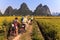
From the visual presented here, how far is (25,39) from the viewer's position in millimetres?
11797

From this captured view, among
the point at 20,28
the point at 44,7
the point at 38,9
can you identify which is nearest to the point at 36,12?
the point at 38,9

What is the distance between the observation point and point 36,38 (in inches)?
448

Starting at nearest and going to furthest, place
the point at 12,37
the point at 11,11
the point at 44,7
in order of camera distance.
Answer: the point at 12,37
the point at 11,11
the point at 44,7

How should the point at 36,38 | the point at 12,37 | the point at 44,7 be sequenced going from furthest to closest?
the point at 44,7
the point at 12,37
the point at 36,38

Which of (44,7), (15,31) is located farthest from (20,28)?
(44,7)

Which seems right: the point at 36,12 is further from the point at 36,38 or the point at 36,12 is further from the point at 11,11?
the point at 36,38

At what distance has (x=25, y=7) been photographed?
10919cm

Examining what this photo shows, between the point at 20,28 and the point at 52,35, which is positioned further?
the point at 20,28

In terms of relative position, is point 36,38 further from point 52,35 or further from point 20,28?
point 20,28

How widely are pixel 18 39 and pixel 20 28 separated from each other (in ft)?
12.3

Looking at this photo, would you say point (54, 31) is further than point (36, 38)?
Yes

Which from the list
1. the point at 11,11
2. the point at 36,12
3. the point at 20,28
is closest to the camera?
the point at 20,28

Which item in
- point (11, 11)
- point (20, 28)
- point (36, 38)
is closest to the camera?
point (36, 38)

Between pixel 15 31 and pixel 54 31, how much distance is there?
2.48m
